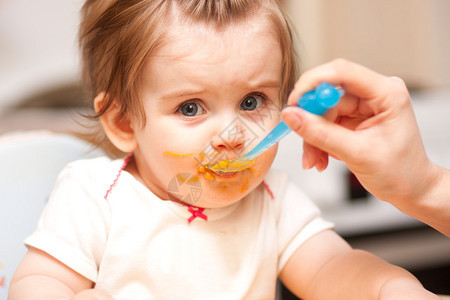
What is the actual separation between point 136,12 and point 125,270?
1.17ft

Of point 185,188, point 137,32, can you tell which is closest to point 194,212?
point 185,188

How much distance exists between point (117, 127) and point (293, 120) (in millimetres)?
348

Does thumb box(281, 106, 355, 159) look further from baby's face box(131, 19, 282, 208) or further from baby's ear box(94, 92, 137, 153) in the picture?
baby's ear box(94, 92, 137, 153)

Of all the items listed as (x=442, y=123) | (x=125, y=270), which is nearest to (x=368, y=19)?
(x=442, y=123)

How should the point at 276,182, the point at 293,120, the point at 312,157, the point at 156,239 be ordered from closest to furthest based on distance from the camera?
1. the point at 293,120
2. the point at 312,157
3. the point at 156,239
4. the point at 276,182

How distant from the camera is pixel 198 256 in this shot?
0.73 m

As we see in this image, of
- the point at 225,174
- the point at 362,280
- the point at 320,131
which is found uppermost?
the point at 320,131

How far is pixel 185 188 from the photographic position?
2.26ft

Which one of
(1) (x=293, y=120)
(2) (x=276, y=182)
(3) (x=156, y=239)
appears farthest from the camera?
(2) (x=276, y=182)

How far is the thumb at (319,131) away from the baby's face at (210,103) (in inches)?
5.6

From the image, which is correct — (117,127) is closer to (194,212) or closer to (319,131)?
(194,212)

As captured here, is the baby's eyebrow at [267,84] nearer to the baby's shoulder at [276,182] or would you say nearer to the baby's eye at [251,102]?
the baby's eye at [251,102]

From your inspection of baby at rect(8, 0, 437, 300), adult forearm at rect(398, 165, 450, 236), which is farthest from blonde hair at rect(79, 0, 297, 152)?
adult forearm at rect(398, 165, 450, 236)

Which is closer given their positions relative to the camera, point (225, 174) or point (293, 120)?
point (293, 120)
